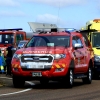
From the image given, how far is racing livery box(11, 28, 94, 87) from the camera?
1681cm

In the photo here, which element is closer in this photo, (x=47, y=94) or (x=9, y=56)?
(x=47, y=94)

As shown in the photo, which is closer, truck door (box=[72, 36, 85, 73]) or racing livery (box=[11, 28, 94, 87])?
→ racing livery (box=[11, 28, 94, 87])

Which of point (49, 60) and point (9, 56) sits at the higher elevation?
point (49, 60)

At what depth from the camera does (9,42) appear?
29.8 meters

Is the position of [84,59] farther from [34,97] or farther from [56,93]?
[34,97]

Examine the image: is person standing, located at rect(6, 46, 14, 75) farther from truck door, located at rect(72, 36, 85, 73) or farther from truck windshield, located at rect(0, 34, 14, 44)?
truck door, located at rect(72, 36, 85, 73)

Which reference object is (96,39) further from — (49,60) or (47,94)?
(47,94)

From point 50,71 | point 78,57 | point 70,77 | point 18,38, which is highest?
point 18,38

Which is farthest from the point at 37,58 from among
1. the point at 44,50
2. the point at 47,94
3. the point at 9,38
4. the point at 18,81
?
the point at 9,38

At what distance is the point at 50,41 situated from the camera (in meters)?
18.1

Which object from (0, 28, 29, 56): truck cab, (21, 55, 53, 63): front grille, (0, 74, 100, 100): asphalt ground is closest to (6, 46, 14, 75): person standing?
(0, 28, 29, 56): truck cab

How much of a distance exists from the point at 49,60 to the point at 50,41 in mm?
1474

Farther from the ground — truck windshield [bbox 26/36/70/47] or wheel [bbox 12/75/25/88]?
truck windshield [bbox 26/36/70/47]


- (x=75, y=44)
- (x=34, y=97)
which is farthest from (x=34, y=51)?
(x=34, y=97)
